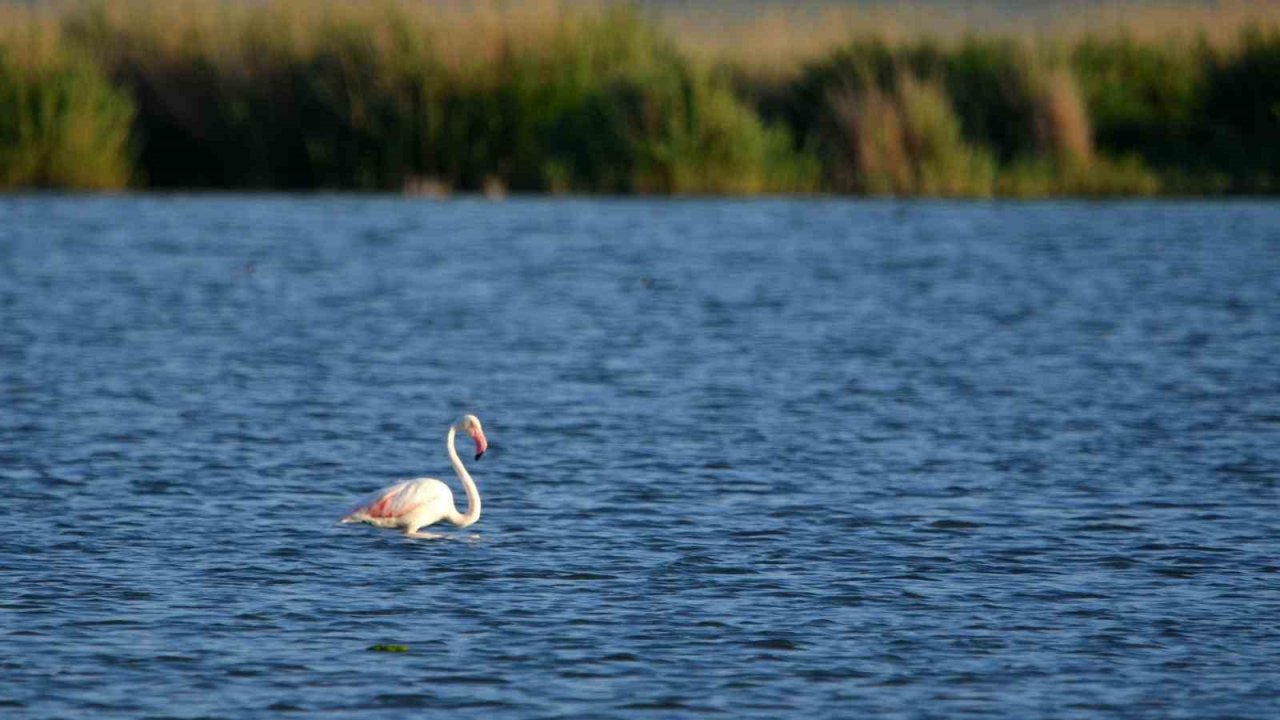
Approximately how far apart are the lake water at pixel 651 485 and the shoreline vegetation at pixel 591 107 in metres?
5.64

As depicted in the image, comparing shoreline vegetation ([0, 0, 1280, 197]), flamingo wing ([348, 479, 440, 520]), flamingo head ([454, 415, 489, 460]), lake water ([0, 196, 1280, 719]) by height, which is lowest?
lake water ([0, 196, 1280, 719])

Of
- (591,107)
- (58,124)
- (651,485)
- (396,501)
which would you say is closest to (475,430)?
(396,501)

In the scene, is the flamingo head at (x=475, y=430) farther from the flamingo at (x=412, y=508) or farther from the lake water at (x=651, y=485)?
the flamingo at (x=412, y=508)

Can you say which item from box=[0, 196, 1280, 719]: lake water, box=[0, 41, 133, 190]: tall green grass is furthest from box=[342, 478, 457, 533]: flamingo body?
box=[0, 41, 133, 190]: tall green grass

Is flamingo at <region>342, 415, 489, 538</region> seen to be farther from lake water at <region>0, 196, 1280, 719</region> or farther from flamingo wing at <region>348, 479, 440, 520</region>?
lake water at <region>0, 196, 1280, 719</region>

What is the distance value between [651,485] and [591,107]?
758 inches

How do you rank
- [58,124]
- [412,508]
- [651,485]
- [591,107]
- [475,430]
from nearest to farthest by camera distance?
[412,508], [475,430], [651,485], [58,124], [591,107]

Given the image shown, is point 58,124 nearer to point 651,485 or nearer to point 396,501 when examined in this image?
point 651,485

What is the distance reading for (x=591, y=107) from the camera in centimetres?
3081

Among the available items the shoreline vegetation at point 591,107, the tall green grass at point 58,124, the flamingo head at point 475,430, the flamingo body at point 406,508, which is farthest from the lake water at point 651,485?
the tall green grass at point 58,124

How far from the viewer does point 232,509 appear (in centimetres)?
1123

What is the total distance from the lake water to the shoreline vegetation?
5640mm

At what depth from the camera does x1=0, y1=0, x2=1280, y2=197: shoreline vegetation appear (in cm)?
3059

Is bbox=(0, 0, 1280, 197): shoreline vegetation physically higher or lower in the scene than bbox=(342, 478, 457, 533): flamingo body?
higher
